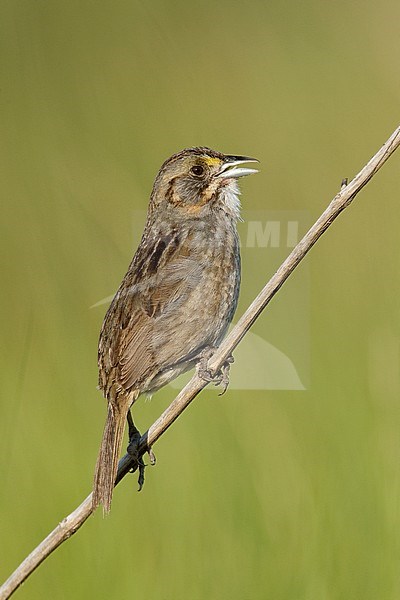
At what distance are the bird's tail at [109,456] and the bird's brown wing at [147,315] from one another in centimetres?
4

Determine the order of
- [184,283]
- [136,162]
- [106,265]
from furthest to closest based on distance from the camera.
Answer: [106,265], [136,162], [184,283]

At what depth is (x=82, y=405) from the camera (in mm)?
1911

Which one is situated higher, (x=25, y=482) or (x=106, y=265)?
(x=106, y=265)

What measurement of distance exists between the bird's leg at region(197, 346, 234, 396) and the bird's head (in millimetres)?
259

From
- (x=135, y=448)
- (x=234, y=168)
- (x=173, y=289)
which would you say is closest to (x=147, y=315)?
(x=173, y=289)

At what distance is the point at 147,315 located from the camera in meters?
1.44

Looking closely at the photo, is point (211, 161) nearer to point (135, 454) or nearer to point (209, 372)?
point (209, 372)

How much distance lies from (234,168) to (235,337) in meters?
0.37

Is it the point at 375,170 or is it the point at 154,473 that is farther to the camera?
the point at 154,473

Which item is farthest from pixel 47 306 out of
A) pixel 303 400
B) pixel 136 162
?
pixel 303 400

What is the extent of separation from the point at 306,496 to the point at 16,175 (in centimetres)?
94

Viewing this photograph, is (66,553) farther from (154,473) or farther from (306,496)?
(306,496)

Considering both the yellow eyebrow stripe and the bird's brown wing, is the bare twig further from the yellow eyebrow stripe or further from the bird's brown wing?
the yellow eyebrow stripe

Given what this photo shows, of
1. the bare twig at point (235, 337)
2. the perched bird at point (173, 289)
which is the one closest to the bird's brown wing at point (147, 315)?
the perched bird at point (173, 289)
